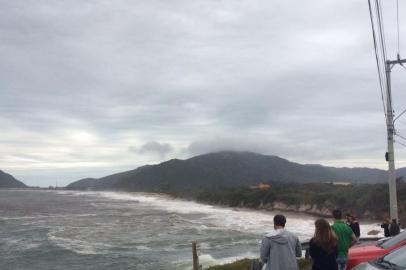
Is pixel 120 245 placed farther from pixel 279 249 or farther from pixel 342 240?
pixel 279 249

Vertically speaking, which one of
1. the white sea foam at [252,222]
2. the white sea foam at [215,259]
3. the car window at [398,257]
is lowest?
the white sea foam at [215,259]

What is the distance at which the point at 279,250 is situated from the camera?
6555 mm

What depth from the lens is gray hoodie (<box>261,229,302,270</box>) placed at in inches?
257

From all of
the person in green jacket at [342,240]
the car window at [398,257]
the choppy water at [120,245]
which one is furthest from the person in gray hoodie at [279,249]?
the choppy water at [120,245]

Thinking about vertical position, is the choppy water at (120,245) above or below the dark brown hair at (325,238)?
below

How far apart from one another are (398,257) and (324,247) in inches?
37.9

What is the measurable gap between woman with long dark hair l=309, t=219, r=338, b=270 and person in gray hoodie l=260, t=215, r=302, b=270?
0.47 metres

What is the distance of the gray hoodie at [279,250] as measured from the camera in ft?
21.4

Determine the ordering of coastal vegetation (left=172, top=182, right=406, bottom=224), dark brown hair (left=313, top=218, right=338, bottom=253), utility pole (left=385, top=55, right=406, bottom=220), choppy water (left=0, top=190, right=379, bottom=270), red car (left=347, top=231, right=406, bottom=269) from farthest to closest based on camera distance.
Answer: coastal vegetation (left=172, top=182, right=406, bottom=224)
choppy water (left=0, top=190, right=379, bottom=270)
utility pole (left=385, top=55, right=406, bottom=220)
red car (left=347, top=231, right=406, bottom=269)
dark brown hair (left=313, top=218, right=338, bottom=253)

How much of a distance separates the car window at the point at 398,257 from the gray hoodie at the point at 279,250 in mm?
1177

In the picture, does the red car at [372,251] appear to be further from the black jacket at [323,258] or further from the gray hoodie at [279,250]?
the gray hoodie at [279,250]

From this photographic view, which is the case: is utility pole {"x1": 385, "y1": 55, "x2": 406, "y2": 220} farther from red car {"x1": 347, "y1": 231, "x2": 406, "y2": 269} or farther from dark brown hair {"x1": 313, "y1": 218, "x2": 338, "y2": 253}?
dark brown hair {"x1": 313, "y1": 218, "x2": 338, "y2": 253}

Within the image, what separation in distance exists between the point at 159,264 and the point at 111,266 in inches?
77.8

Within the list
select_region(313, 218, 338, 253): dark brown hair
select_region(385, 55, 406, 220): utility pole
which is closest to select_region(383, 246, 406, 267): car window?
select_region(313, 218, 338, 253): dark brown hair
